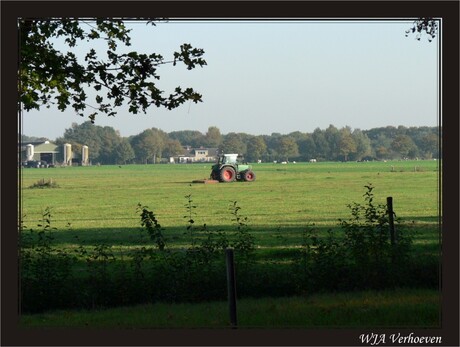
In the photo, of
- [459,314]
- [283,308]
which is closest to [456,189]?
[459,314]

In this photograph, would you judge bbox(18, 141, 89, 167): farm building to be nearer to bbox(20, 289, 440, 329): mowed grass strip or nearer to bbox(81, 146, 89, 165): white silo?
bbox(81, 146, 89, 165): white silo

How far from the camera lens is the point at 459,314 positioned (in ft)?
32.2

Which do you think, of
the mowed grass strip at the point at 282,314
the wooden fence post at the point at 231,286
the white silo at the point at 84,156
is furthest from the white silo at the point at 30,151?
the wooden fence post at the point at 231,286

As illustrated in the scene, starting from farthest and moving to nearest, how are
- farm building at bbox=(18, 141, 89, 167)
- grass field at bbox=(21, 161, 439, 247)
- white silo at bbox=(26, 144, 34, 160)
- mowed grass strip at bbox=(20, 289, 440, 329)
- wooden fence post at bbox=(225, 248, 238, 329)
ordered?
1. grass field at bbox=(21, 161, 439, 247)
2. farm building at bbox=(18, 141, 89, 167)
3. white silo at bbox=(26, 144, 34, 160)
4. mowed grass strip at bbox=(20, 289, 440, 329)
5. wooden fence post at bbox=(225, 248, 238, 329)

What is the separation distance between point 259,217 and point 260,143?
480 inches

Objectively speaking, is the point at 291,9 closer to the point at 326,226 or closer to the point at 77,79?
the point at 77,79

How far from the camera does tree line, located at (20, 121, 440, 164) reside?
41.8 feet

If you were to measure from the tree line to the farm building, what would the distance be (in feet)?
0.52

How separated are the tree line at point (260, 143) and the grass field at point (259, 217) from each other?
28.7 inches

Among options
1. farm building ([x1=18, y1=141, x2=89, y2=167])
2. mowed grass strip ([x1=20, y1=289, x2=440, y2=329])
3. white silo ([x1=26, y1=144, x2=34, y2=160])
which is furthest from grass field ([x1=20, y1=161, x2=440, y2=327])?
white silo ([x1=26, y1=144, x2=34, y2=160])

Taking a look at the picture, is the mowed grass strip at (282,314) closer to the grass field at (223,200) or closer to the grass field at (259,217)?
the grass field at (259,217)

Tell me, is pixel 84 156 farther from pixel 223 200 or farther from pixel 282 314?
pixel 223 200

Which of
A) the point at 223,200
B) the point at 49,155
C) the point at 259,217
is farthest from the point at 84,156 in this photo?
the point at 223,200

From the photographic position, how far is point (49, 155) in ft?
44.9
